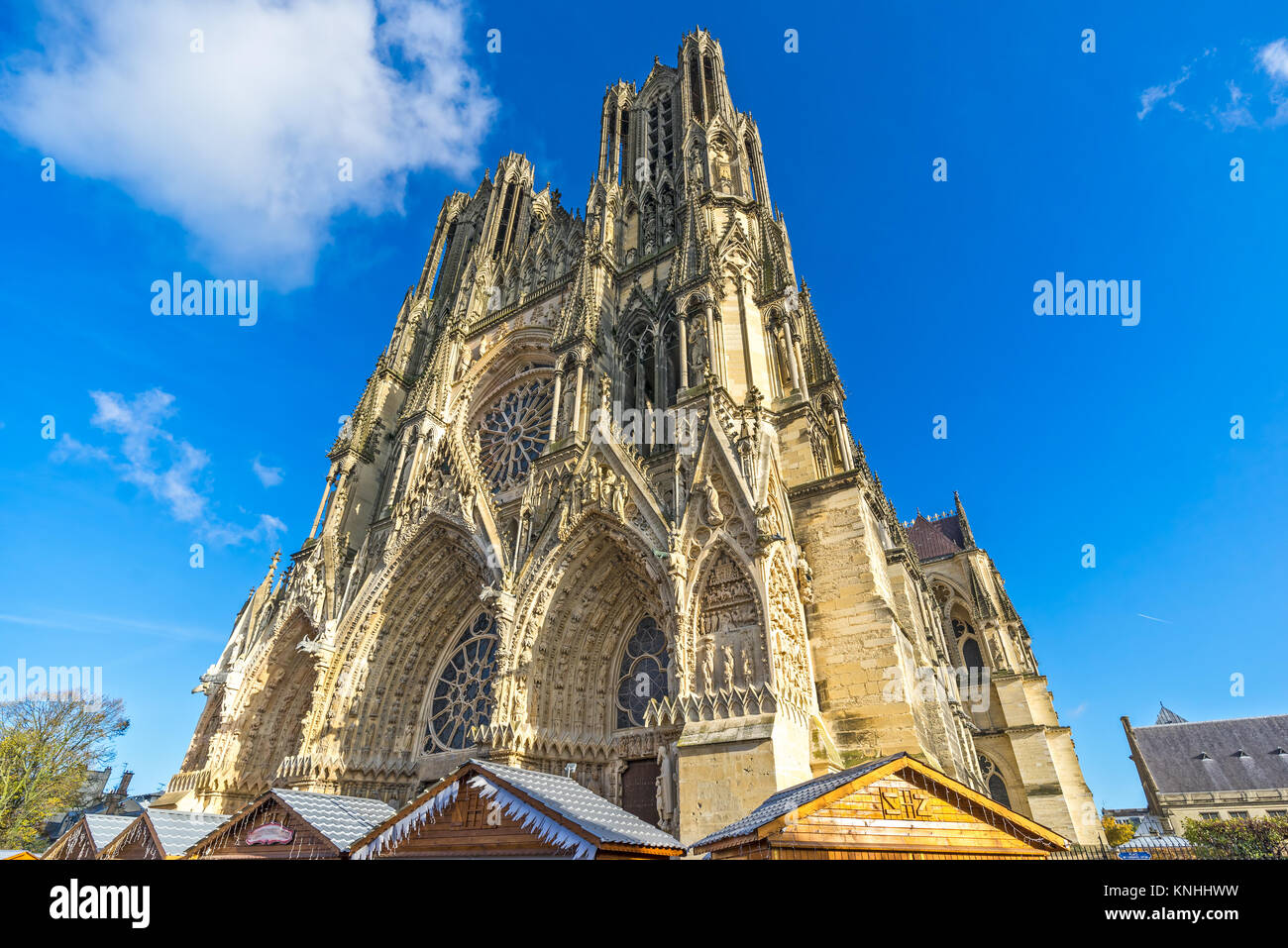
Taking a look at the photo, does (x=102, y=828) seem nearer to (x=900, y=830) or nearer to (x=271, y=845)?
(x=271, y=845)

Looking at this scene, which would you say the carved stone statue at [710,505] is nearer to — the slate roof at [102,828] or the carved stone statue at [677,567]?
the carved stone statue at [677,567]

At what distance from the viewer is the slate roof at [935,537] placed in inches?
1138

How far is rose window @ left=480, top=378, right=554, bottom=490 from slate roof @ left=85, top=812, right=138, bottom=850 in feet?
33.2

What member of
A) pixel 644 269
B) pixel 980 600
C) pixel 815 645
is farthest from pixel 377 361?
pixel 980 600

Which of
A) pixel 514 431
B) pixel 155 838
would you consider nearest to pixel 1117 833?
pixel 514 431

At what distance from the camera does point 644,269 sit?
59.6 feet

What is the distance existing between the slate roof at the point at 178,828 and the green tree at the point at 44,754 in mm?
15198

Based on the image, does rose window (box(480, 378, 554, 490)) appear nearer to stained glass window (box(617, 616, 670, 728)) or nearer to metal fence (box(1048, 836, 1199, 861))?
stained glass window (box(617, 616, 670, 728))

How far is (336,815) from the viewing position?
761 centimetres

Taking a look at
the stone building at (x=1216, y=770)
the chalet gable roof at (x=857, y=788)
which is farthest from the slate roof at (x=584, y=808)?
the stone building at (x=1216, y=770)
